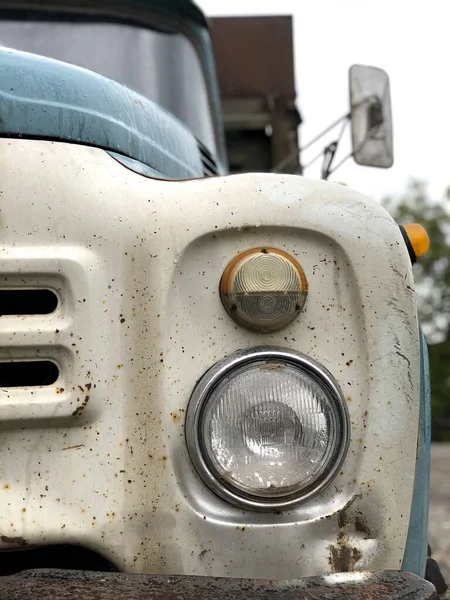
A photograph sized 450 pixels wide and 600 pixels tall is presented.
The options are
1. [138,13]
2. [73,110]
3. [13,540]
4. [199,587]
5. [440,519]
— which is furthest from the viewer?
[440,519]

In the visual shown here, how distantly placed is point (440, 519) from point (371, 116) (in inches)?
122

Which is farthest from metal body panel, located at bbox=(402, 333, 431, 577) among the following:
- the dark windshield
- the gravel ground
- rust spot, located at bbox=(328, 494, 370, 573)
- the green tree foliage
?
the green tree foliage

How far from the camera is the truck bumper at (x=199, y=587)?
1239mm

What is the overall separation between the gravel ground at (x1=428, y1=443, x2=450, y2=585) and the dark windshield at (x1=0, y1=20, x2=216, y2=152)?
6.53ft

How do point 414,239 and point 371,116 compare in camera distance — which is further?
point 371,116

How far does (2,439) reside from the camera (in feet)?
4.75

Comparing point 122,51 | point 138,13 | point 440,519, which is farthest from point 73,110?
point 440,519

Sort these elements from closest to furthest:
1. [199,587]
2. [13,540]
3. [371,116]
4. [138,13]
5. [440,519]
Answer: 1. [199,587]
2. [13,540]
3. [138,13]
4. [371,116]
5. [440,519]

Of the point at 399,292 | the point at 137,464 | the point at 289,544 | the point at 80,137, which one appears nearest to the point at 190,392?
the point at 137,464

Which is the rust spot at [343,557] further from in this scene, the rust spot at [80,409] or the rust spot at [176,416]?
the rust spot at [80,409]

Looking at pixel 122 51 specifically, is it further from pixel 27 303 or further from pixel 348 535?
pixel 348 535

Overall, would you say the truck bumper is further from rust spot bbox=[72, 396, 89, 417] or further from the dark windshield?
the dark windshield

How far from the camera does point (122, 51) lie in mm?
2906

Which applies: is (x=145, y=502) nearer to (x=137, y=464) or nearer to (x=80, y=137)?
(x=137, y=464)
